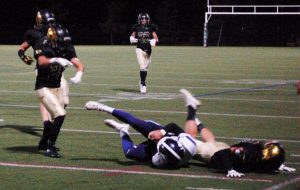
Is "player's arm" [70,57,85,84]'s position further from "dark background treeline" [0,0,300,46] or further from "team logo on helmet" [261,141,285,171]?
"dark background treeline" [0,0,300,46]

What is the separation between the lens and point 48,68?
9.60m

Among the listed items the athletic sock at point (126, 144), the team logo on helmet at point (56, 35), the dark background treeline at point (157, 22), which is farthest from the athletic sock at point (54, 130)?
the dark background treeline at point (157, 22)

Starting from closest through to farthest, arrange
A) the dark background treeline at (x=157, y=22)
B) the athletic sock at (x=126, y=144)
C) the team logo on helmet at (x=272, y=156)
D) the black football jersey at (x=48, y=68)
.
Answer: the team logo on helmet at (x=272, y=156) → the athletic sock at (x=126, y=144) → the black football jersey at (x=48, y=68) → the dark background treeline at (x=157, y=22)

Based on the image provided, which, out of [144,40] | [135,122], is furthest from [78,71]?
[144,40]

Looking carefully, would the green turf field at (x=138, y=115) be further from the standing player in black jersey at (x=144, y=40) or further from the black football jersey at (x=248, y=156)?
the standing player in black jersey at (x=144, y=40)

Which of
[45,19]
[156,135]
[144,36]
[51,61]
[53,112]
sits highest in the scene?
[45,19]

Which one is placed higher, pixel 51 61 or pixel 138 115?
pixel 51 61

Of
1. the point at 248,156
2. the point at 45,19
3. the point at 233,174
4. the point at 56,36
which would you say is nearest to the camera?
the point at 233,174

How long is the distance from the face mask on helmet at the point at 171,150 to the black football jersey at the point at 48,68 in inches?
79.1

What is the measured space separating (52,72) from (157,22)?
5546cm

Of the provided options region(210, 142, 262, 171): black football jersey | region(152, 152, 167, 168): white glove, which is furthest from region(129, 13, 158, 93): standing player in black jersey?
region(210, 142, 262, 171): black football jersey

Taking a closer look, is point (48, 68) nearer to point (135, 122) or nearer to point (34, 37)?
point (34, 37)

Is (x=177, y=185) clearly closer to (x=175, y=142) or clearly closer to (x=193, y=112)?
(x=175, y=142)

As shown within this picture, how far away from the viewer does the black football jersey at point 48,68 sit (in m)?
9.54
